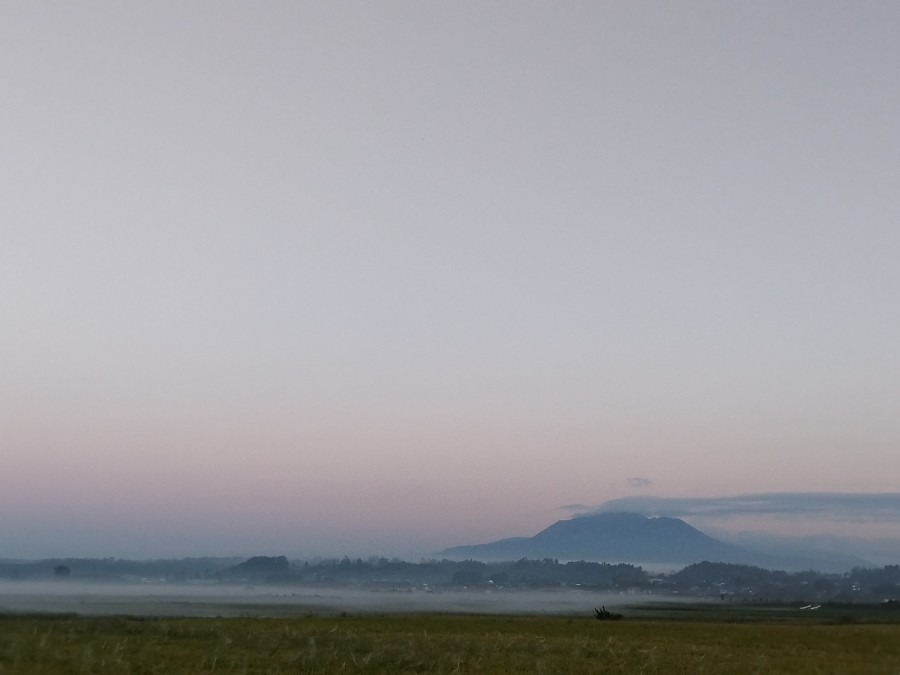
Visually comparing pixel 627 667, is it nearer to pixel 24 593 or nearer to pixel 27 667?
pixel 27 667

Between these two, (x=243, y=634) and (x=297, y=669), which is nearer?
(x=297, y=669)

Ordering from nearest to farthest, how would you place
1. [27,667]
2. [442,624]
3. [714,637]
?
[27,667] → [714,637] → [442,624]

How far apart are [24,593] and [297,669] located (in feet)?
60.4

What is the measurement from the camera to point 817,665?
45.7 metres

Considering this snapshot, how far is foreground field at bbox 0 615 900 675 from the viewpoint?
32.9m

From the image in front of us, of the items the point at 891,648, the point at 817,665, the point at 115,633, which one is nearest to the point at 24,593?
the point at 115,633

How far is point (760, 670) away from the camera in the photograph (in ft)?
144

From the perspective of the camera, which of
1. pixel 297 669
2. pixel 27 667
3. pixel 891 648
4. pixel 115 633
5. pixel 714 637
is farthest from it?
pixel 714 637

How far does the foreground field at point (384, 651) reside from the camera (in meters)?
32.9

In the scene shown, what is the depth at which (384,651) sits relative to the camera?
150ft

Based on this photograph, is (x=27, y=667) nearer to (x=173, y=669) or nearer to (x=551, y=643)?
(x=173, y=669)

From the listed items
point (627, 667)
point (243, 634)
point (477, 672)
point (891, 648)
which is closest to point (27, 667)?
point (477, 672)

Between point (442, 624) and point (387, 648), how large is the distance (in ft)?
101

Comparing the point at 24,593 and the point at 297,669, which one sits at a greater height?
the point at 24,593
